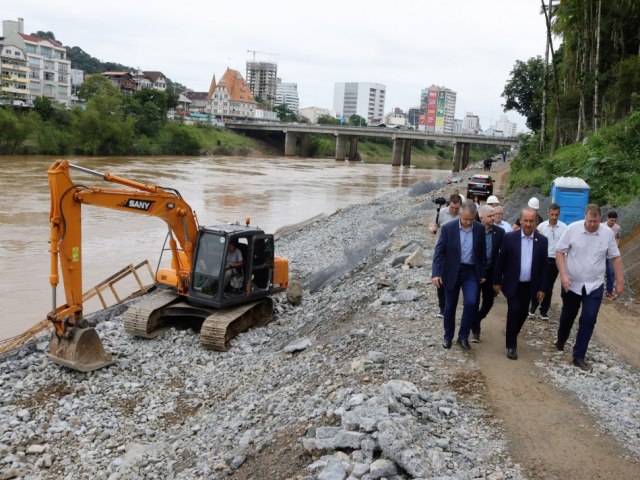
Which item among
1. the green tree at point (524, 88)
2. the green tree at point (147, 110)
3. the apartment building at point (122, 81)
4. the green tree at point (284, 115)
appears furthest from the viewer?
the green tree at point (284, 115)

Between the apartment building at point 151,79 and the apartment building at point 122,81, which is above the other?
the apartment building at point 151,79

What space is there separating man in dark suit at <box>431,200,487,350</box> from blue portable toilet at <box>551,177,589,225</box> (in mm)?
7375

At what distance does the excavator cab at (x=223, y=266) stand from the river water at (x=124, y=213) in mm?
4726

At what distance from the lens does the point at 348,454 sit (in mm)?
4867

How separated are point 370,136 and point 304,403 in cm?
8906

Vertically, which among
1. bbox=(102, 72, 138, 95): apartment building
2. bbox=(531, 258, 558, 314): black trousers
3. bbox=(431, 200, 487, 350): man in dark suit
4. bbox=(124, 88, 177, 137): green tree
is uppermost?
bbox=(102, 72, 138, 95): apartment building

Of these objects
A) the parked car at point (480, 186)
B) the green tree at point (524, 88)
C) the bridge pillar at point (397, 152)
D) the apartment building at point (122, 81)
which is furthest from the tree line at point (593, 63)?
the apartment building at point (122, 81)

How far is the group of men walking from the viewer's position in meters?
6.59

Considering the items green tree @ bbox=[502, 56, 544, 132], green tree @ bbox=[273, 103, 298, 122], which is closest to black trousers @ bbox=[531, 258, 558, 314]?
green tree @ bbox=[502, 56, 544, 132]

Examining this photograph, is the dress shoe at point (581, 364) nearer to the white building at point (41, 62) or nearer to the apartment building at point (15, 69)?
the apartment building at point (15, 69)

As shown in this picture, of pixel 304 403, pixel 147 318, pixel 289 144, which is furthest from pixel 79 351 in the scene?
pixel 289 144

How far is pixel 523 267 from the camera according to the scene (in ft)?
22.8

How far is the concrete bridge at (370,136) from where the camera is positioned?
80188 mm

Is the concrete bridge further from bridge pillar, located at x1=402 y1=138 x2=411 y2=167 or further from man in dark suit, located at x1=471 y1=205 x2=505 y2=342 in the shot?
man in dark suit, located at x1=471 y1=205 x2=505 y2=342
